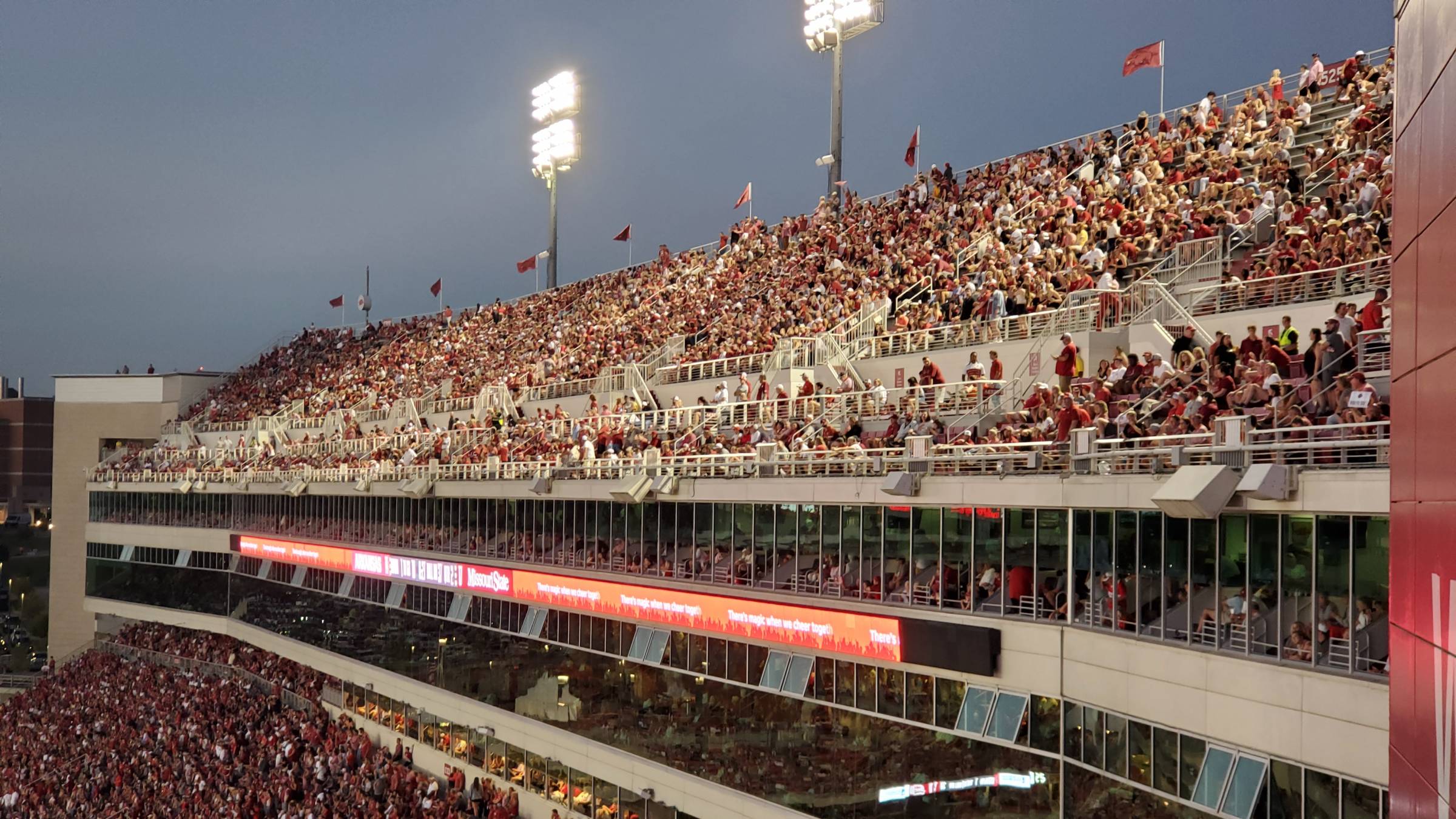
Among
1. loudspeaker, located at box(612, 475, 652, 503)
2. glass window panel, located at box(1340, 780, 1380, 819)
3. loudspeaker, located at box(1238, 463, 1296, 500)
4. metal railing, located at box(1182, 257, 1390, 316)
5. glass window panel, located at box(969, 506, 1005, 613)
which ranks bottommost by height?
glass window panel, located at box(1340, 780, 1380, 819)

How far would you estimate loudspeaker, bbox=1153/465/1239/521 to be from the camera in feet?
46.5

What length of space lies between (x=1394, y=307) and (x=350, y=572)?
38075mm

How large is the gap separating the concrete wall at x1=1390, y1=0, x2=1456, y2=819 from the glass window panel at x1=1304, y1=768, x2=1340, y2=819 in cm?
570

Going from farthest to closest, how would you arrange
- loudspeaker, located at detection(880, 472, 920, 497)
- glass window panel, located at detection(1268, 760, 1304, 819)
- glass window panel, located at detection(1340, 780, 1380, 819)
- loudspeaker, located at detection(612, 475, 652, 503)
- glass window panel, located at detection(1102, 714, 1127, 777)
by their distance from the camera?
1. loudspeaker, located at detection(612, 475, 652, 503)
2. loudspeaker, located at detection(880, 472, 920, 497)
3. glass window panel, located at detection(1102, 714, 1127, 777)
4. glass window panel, located at detection(1268, 760, 1304, 819)
5. glass window panel, located at detection(1340, 780, 1380, 819)

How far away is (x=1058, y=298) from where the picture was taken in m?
24.8

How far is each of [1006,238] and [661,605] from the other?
38.0 ft

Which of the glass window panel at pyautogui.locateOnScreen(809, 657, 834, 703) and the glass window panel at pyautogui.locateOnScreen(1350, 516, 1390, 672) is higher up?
the glass window panel at pyautogui.locateOnScreen(1350, 516, 1390, 672)

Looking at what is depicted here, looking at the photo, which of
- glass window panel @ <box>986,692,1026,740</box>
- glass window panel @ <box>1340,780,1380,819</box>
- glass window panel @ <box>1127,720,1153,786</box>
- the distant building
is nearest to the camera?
glass window panel @ <box>1340,780,1380,819</box>

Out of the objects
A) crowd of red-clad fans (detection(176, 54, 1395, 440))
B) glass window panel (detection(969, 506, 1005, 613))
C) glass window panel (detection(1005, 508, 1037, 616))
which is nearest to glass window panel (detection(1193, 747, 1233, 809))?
glass window panel (detection(1005, 508, 1037, 616))

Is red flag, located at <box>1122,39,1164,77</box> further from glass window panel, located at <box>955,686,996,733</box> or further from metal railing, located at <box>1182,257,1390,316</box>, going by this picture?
glass window panel, located at <box>955,686,996,733</box>

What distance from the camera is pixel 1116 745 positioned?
16.5m

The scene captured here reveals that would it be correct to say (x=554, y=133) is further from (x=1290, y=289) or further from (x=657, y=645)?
(x=1290, y=289)

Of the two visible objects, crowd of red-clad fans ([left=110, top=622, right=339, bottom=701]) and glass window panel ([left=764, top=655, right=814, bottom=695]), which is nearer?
glass window panel ([left=764, top=655, right=814, bottom=695])

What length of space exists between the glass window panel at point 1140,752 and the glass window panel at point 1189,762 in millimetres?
495
